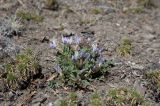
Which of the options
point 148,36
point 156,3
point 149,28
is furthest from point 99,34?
point 156,3

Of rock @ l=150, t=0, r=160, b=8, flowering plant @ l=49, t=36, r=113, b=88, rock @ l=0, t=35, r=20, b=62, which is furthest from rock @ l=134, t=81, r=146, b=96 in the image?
rock @ l=150, t=0, r=160, b=8

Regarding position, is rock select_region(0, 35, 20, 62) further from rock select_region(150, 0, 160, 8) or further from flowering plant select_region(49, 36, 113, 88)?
rock select_region(150, 0, 160, 8)

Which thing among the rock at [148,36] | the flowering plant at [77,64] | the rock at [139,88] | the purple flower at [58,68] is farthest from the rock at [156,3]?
the purple flower at [58,68]

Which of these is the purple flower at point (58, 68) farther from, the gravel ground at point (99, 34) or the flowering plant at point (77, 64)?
the gravel ground at point (99, 34)

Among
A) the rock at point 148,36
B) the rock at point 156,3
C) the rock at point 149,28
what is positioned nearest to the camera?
the rock at point 148,36

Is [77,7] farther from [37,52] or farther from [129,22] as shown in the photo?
[37,52]

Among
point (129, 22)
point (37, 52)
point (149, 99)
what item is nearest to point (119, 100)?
point (149, 99)

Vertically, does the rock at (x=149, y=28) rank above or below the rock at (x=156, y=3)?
below

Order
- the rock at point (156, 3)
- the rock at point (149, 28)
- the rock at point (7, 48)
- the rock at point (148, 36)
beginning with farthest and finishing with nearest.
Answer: the rock at point (156, 3) < the rock at point (149, 28) < the rock at point (148, 36) < the rock at point (7, 48)

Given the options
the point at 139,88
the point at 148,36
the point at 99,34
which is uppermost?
the point at 99,34

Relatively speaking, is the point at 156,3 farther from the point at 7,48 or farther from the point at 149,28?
the point at 7,48
